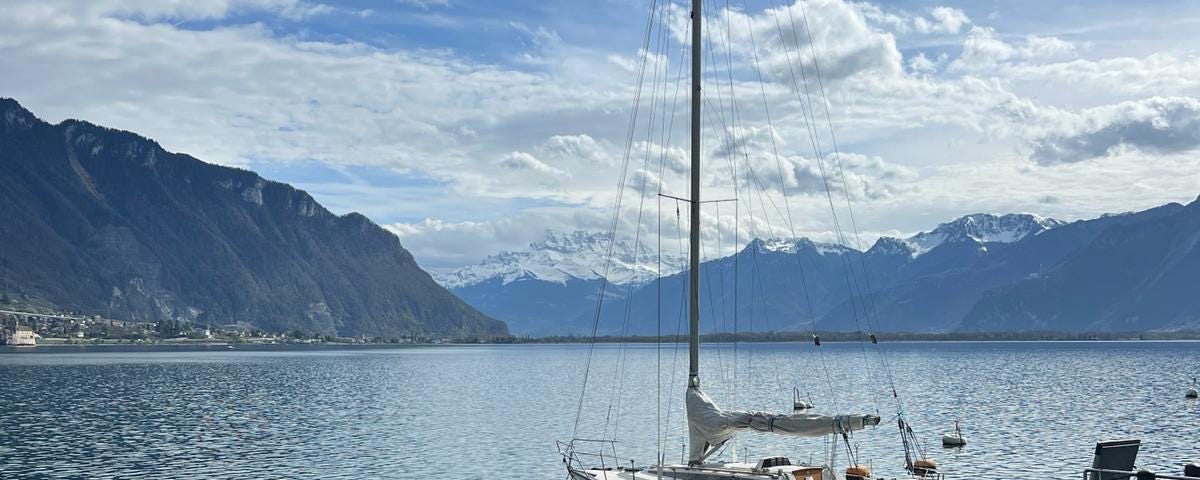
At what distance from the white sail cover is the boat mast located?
1460 mm

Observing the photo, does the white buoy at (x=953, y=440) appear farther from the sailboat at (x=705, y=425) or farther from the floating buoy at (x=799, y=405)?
the sailboat at (x=705, y=425)

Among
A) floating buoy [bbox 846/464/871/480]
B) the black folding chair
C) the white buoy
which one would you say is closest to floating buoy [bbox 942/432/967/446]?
the white buoy

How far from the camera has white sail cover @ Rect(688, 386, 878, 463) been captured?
4078cm

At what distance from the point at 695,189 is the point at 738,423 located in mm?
9281

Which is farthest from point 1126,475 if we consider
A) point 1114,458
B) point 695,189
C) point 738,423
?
point 695,189

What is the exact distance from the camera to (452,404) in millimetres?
126312

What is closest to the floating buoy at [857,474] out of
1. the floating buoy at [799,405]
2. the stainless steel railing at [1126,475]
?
the stainless steel railing at [1126,475]

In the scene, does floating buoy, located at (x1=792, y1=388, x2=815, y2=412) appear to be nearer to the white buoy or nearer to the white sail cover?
the white buoy

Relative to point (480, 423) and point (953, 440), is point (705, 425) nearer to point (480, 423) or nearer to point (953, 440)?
point (953, 440)

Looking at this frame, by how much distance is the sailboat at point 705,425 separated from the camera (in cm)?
4081

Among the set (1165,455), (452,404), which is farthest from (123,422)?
(1165,455)

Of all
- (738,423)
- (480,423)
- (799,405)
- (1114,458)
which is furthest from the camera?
(480,423)

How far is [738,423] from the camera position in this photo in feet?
141

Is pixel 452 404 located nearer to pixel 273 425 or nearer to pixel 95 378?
pixel 273 425
